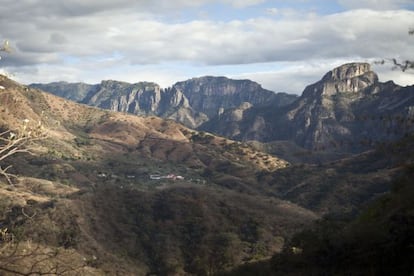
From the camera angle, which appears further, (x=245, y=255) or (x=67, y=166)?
(x=67, y=166)

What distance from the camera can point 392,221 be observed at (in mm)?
28844

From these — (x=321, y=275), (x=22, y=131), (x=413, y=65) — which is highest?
(x=413, y=65)

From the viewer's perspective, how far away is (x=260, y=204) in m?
128

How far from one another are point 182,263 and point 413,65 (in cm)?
7872

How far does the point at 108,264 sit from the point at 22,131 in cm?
8220

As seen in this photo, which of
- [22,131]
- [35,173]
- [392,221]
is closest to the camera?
Answer: [22,131]

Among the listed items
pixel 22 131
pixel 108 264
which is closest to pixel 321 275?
pixel 22 131

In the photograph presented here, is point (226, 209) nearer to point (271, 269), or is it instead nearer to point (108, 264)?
point (108, 264)

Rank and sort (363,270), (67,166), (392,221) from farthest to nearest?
1. (67,166)
2. (392,221)
3. (363,270)

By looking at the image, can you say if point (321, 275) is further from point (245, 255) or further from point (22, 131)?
point (245, 255)

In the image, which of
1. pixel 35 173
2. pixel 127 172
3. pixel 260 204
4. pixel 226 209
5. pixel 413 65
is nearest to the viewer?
pixel 413 65

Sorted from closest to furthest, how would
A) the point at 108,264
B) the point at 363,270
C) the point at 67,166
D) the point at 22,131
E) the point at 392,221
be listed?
1. the point at 22,131
2. the point at 363,270
3. the point at 392,221
4. the point at 108,264
5. the point at 67,166

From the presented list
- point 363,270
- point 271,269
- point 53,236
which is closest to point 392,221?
point 363,270

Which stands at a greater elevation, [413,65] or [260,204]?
[413,65]
